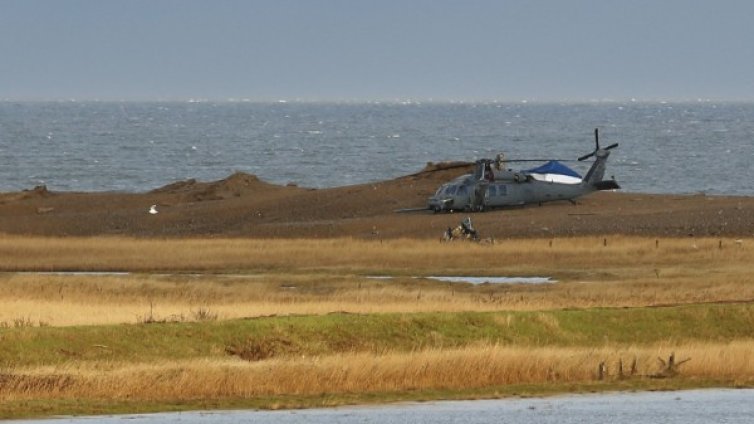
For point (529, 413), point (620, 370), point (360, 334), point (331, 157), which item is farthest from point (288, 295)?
point (331, 157)

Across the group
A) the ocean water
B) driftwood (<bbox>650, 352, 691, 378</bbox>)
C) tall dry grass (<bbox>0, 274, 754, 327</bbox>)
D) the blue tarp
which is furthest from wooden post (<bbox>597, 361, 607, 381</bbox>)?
the ocean water

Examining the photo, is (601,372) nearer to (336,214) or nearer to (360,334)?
(360,334)

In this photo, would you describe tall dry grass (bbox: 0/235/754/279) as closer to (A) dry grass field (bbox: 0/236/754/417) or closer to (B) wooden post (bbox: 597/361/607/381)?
(A) dry grass field (bbox: 0/236/754/417)

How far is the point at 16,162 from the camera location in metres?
136

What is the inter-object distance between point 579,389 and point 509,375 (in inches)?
54.7

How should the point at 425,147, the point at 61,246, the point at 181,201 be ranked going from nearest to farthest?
the point at 61,246
the point at 181,201
the point at 425,147

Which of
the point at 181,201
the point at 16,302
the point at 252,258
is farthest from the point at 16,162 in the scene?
the point at 16,302

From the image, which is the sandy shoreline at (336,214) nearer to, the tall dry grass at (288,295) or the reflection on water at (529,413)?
the tall dry grass at (288,295)

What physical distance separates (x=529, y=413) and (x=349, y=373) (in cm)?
332

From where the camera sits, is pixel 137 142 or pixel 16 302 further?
pixel 137 142

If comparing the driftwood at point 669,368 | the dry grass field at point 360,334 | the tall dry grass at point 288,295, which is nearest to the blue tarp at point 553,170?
the dry grass field at point 360,334

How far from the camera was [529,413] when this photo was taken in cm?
1967

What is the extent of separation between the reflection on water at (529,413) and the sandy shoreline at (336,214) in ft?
108

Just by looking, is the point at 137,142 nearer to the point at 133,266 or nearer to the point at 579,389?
the point at 133,266
